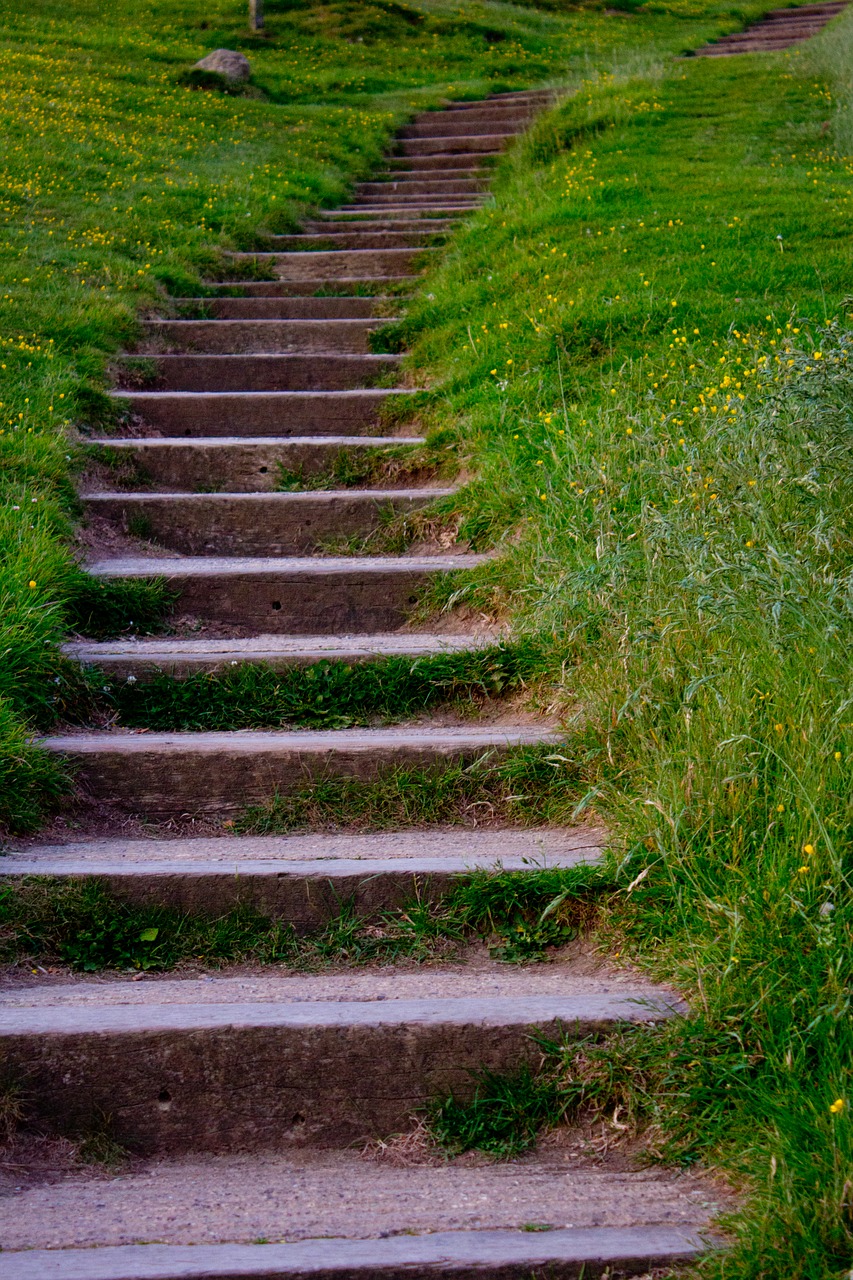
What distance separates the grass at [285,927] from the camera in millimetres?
2816

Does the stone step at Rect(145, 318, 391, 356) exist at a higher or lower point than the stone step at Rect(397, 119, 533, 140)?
lower

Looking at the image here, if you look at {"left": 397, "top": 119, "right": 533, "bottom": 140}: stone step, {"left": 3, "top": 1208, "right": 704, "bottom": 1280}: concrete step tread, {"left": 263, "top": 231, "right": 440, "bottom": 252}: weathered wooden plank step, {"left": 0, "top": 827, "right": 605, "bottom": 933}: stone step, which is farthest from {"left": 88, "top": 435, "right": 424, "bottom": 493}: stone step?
{"left": 397, "top": 119, "right": 533, "bottom": 140}: stone step

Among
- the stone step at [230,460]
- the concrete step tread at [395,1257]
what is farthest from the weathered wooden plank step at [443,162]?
the concrete step tread at [395,1257]

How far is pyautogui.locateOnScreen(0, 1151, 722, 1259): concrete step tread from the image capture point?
206cm

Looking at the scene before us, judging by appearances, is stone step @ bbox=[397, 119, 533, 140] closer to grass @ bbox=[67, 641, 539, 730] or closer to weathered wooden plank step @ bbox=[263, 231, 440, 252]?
weathered wooden plank step @ bbox=[263, 231, 440, 252]

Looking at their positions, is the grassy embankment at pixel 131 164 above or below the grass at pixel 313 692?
above

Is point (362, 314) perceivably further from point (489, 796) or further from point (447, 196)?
point (489, 796)

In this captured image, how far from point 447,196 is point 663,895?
939cm

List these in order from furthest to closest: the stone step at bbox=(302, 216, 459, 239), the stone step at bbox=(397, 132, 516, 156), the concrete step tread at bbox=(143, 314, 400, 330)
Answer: the stone step at bbox=(397, 132, 516, 156) → the stone step at bbox=(302, 216, 459, 239) → the concrete step tread at bbox=(143, 314, 400, 330)

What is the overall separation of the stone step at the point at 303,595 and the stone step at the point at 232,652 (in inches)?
7.8

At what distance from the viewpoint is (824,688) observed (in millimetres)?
2711

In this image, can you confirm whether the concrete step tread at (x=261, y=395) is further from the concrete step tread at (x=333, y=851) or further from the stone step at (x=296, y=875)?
the stone step at (x=296, y=875)

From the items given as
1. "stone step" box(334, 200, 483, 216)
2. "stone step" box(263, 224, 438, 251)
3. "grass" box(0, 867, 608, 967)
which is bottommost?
"grass" box(0, 867, 608, 967)

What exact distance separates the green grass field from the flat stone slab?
0.18 m
